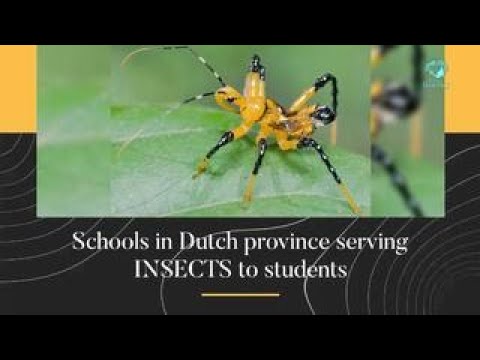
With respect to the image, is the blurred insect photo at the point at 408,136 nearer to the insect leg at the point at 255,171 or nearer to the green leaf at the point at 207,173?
the green leaf at the point at 207,173

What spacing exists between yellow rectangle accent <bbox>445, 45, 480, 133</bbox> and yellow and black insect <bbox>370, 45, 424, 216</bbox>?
109mm

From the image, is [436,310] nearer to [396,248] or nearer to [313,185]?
[396,248]

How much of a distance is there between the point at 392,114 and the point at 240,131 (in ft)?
1.94

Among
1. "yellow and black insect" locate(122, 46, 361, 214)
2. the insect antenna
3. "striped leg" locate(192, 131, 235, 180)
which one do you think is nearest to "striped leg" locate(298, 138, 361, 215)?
"yellow and black insect" locate(122, 46, 361, 214)

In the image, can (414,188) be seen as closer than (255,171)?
No

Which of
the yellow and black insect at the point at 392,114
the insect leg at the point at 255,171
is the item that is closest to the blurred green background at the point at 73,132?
the insect leg at the point at 255,171

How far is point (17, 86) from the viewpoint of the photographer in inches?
230

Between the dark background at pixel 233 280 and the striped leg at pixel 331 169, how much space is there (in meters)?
0.07

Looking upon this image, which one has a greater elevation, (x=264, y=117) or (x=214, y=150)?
(x=264, y=117)

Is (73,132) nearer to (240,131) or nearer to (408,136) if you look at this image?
(240,131)

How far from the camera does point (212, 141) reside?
581 cm

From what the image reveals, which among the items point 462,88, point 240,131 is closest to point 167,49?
point 240,131

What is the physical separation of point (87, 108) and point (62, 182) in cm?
30

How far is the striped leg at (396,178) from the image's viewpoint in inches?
230
